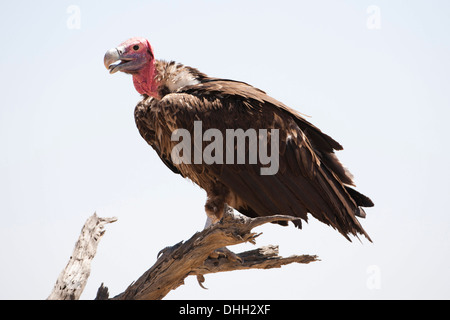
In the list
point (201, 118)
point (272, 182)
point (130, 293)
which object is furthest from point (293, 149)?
point (130, 293)

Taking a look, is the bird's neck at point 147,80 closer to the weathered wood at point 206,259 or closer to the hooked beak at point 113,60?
the hooked beak at point 113,60

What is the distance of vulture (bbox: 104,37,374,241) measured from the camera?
6188 mm

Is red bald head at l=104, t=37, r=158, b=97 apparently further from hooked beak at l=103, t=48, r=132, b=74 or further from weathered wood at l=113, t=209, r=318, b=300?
weathered wood at l=113, t=209, r=318, b=300

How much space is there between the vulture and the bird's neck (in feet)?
1.01

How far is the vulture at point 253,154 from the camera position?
6.19 m

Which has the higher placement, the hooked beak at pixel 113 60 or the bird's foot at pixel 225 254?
the hooked beak at pixel 113 60

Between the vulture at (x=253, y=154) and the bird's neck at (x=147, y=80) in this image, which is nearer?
the vulture at (x=253, y=154)

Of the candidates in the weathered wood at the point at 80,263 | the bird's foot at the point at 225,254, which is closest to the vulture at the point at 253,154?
the bird's foot at the point at 225,254

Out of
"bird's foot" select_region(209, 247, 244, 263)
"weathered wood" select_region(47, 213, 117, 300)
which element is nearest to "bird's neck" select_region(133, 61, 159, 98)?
"weathered wood" select_region(47, 213, 117, 300)

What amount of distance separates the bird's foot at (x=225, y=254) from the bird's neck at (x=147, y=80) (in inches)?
87.3

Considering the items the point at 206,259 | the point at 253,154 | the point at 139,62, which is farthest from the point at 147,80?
the point at 206,259

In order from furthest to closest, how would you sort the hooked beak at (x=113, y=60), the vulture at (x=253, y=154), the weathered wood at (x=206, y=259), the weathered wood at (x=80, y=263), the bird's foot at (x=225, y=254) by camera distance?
the hooked beak at (x=113, y=60) < the vulture at (x=253, y=154) < the bird's foot at (x=225, y=254) < the weathered wood at (x=80, y=263) < the weathered wood at (x=206, y=259)

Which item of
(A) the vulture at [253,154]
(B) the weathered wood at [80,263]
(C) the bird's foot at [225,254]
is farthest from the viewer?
(A) the vulture at [253,154]

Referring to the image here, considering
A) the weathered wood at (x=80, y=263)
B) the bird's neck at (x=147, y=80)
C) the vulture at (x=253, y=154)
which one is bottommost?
the weathered wood at (x=80, y=263)
